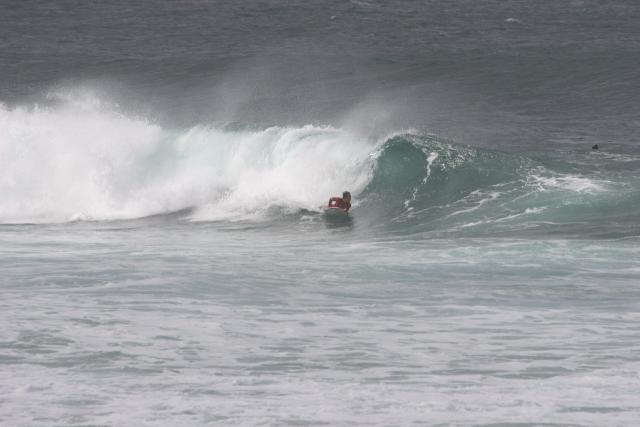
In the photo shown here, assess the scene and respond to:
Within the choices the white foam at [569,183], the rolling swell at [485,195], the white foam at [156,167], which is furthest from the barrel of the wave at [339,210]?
the white foam at [569,183]

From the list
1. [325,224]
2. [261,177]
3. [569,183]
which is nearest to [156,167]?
[261,177]

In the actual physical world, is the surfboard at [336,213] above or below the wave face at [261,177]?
below

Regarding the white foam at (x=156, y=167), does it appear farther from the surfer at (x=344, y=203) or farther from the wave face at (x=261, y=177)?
the surfer at (x=344, y=203)

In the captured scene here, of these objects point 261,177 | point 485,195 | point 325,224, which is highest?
point 261,177

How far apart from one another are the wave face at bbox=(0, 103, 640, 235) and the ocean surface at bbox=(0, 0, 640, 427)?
0.29 ft

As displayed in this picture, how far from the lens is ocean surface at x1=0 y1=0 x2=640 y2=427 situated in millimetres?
11875

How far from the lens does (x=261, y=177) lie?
96.5 feet

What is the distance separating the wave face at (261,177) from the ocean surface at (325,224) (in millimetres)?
88

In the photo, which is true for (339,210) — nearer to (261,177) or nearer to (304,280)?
(261,177)

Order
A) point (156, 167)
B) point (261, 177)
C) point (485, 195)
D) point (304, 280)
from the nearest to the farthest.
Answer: point (304, 280) < point (485, 195) < point (261, 177) < point (156, 167)

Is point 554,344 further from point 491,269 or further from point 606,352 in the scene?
point 491,269

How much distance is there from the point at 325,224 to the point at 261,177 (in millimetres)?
5350

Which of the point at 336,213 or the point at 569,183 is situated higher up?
the point at 569,183

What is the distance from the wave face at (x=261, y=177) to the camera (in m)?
25.9
